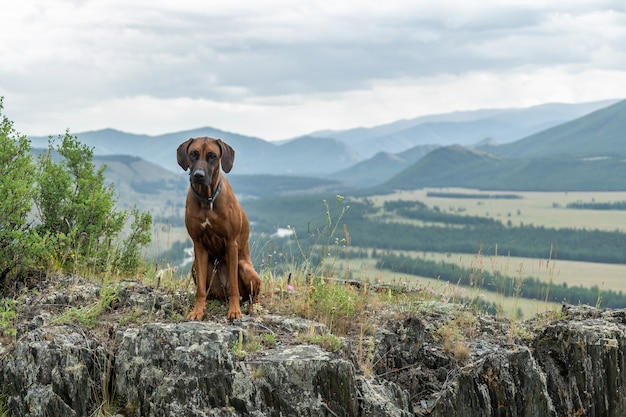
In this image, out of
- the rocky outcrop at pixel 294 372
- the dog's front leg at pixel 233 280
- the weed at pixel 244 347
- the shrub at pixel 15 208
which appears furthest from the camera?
the shrub at pixel 15 208

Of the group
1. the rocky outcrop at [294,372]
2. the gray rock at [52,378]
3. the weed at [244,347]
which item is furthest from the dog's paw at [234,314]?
the gray rock at [52,378]

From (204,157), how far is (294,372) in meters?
2.68

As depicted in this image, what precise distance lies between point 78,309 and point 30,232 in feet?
6.45

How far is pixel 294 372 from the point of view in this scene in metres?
6.32

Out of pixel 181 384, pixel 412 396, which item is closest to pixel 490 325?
pixel 412 396

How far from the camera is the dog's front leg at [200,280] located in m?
7.31

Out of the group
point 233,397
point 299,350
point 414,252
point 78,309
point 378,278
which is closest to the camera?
point 233,397

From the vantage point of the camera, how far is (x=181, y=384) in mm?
6215

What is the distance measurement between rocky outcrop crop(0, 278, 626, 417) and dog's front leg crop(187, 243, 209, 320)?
0.38 meters

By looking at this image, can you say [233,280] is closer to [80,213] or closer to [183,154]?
[183,154]

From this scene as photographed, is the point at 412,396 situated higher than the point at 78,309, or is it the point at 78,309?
the point at 78,309

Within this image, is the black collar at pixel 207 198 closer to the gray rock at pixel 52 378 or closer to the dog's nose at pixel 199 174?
the dog's nose at pixel 199 174

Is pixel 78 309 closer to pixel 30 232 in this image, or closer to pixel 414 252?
pixel 30 232

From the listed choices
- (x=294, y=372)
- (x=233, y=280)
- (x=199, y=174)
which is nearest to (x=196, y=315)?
(x=233, y=280)
